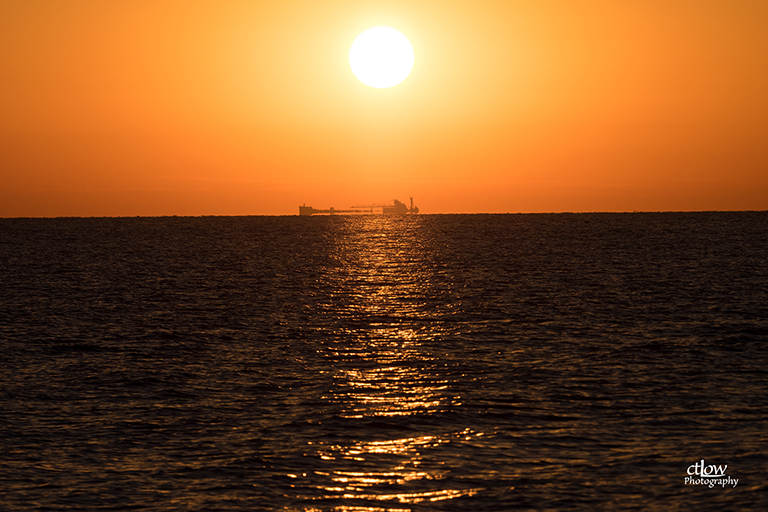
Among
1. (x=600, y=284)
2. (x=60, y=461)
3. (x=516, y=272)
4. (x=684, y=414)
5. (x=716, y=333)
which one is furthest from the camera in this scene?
(x=516, y=272)

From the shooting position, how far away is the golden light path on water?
17.7 meters

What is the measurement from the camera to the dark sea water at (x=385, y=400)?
17.8 meters

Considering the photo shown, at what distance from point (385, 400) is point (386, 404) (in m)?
0.56

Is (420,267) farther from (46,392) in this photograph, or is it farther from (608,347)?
(46,392)

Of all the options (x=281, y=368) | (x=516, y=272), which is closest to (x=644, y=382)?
(x=281, y=368)

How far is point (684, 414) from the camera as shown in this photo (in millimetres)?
23344

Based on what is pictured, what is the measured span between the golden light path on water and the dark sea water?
0.32 ft

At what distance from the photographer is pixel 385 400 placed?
2569 centimetres

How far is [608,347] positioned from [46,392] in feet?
77.4

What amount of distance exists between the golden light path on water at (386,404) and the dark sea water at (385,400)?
0.10m

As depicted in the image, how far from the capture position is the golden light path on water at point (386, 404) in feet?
58.0

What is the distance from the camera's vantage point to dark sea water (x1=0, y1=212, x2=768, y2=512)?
1775 cm

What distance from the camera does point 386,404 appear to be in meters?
25.1

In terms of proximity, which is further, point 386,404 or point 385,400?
point 385,400
